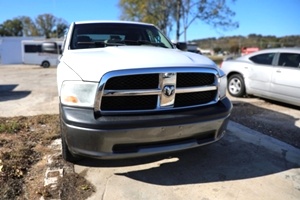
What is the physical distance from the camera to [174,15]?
29.4 metres

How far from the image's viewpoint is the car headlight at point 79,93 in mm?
2618

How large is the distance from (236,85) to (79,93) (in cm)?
617

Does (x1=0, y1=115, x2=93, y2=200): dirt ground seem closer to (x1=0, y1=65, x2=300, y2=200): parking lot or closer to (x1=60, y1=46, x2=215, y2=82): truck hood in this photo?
(x1=0, y1=65, x2=300, y2=200): parking lot

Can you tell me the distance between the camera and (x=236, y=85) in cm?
797

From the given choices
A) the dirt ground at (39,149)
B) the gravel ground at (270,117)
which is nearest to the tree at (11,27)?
the dirt ground at (39,149)

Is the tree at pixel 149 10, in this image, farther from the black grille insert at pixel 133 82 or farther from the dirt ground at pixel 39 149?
the black grille insert at pixel 133 82

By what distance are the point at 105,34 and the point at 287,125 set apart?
3782mm

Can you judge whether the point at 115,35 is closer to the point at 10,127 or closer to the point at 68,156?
the point at 68,156

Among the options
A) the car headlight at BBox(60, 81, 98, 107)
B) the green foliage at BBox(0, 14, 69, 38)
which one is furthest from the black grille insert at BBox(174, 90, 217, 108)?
the green foliage at BBox(0, 14, 69, 38)

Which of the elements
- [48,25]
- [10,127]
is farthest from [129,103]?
[48,25]

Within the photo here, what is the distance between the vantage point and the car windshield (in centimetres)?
405

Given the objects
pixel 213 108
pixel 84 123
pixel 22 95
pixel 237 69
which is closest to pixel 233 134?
pixel 213 108

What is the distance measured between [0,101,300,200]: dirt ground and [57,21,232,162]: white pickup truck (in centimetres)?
43

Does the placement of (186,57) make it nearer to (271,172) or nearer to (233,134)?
(271,172)
